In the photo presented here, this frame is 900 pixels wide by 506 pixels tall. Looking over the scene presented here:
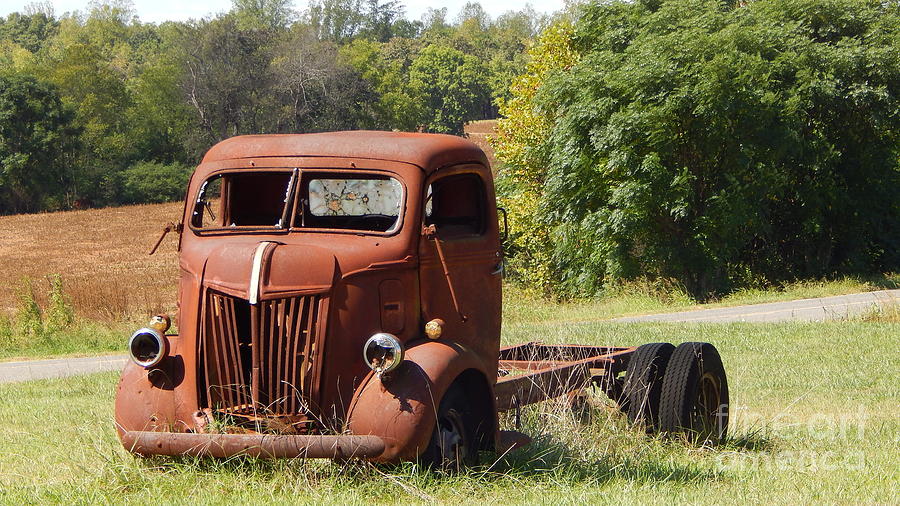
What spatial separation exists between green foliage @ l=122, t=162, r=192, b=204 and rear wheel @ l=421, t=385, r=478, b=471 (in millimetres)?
66722

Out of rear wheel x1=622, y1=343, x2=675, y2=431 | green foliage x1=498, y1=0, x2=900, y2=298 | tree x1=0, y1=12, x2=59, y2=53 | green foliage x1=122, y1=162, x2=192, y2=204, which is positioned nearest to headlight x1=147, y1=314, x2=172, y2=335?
rear wheel x1=622, y1=343, x2=675, y2=431

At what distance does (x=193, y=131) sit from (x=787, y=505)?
7096 centimetres

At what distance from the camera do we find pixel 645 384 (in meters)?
Answer: 8.34

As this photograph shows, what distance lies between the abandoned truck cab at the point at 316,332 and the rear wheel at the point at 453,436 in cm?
2

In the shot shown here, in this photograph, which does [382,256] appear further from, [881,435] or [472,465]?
[881,435]

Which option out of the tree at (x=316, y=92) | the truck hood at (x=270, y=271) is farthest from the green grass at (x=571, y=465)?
the tree at (x=316, y=92)

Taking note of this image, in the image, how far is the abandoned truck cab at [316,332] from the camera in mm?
5891

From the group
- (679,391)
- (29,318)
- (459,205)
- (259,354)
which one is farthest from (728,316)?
(259,354)

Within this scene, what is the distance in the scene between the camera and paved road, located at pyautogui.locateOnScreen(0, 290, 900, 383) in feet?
50.6

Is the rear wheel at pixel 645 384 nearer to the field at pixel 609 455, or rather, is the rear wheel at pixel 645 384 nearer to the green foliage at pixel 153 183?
the field at pixel 609 455

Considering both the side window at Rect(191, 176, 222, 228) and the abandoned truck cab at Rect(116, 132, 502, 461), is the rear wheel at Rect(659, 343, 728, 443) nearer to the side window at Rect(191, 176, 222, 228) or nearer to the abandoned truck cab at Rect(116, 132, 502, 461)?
the abandoned truck cab at Rect(116, 132, 502, 461)

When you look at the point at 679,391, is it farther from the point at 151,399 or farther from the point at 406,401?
the point at 151,399

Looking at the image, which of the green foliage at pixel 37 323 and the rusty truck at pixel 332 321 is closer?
the rusty truck at pixel 332 321

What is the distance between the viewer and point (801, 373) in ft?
40.2
